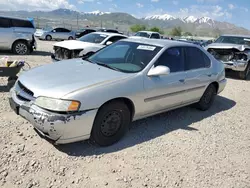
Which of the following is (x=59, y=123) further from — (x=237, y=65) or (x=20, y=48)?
(x=20, y=48)

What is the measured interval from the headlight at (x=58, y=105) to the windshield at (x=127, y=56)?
1154 mm

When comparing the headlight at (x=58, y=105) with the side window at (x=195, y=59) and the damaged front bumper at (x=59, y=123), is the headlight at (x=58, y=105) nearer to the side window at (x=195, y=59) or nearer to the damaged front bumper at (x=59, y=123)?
the damaged front bumper at (x=59, y=123)

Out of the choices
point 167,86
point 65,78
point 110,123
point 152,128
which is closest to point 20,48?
point 65,78

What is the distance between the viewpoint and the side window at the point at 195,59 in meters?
4.60

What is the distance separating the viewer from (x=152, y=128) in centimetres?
422

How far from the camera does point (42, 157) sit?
3041mm

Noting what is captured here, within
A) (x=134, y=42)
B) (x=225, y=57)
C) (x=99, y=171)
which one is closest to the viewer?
(x=99, y=171)

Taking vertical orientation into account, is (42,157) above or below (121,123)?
below

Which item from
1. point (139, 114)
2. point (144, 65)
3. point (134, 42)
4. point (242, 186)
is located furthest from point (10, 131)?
point (242, 186)

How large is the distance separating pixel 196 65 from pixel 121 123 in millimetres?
2204

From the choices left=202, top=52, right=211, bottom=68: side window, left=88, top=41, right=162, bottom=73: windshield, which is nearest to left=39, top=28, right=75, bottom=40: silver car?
left=88, top=41, right=162, bottom=73: windshield

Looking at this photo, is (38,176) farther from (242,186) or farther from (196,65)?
(196,65)

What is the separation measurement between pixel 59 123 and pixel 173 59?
2.40 metres

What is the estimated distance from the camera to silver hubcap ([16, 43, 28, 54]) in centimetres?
1102
